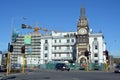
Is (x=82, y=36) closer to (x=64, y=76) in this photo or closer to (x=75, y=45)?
(x=75, y=45)

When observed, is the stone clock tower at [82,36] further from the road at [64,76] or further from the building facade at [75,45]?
the road at [64,76]

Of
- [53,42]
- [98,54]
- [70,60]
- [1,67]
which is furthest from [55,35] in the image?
[1,67]

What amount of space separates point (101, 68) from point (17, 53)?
92.7 meters

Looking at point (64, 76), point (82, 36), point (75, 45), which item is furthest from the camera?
point (75, 45)

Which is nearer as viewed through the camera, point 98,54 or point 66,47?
point 98,54

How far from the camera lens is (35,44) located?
156 metres

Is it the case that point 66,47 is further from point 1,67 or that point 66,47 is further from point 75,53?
point 1,67

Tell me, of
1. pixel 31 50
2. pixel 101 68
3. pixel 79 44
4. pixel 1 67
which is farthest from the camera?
pixel 31 50

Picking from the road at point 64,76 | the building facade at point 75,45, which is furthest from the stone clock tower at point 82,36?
the road at point 64,76

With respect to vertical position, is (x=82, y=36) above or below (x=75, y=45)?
above

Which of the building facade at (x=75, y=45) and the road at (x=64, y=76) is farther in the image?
the building facade at (x=75, y=45)

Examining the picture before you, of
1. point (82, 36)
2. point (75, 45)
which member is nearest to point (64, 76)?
point (82, 36)

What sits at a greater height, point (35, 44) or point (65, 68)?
point (35, 44)

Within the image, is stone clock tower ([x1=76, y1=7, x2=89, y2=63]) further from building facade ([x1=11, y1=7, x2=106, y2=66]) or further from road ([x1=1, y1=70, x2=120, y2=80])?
road ([x1=1, y1=70, x2=120, y2=80])
